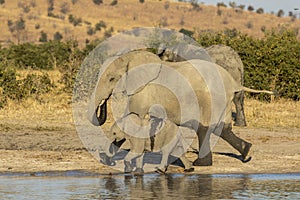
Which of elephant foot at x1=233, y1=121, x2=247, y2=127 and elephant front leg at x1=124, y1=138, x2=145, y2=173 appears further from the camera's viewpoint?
elephant foot at x1=233, y1=121, x2=247, y2=127

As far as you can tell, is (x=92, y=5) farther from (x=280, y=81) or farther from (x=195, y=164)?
(x=195, y=164)

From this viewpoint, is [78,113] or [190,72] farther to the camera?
[78,113]

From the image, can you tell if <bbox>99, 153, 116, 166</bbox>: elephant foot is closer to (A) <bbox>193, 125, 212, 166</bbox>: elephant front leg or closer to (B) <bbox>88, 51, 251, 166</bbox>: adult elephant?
(B) <bbox>88, 51, 251, 166</bbox>: adult elephant

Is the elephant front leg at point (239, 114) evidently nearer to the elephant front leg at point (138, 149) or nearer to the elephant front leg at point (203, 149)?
the elephant front leg at point (203, 149)

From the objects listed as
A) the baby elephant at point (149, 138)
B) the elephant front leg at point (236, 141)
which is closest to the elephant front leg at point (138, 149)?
the baby elephant at point (149, 138)

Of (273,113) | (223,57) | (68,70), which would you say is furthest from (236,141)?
(68,70)

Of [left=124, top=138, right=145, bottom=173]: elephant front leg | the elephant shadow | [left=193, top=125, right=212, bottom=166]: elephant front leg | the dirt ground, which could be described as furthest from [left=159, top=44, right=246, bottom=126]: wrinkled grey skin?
Result: [left=124, top=138, right=145, bottom=173]: elephant front leg

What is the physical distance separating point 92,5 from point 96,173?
67.0m

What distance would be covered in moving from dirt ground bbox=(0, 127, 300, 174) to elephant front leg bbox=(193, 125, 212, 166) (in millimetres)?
130

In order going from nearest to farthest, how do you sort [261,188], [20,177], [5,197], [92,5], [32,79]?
[5,197] → [261,188] → [20,177] → [32,79] → [92,5]

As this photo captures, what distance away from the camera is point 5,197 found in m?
8.40

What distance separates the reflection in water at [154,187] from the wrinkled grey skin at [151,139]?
28 centimetres

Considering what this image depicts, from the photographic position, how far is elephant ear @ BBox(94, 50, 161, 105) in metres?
10.1

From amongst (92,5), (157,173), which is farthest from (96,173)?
(92,5)
